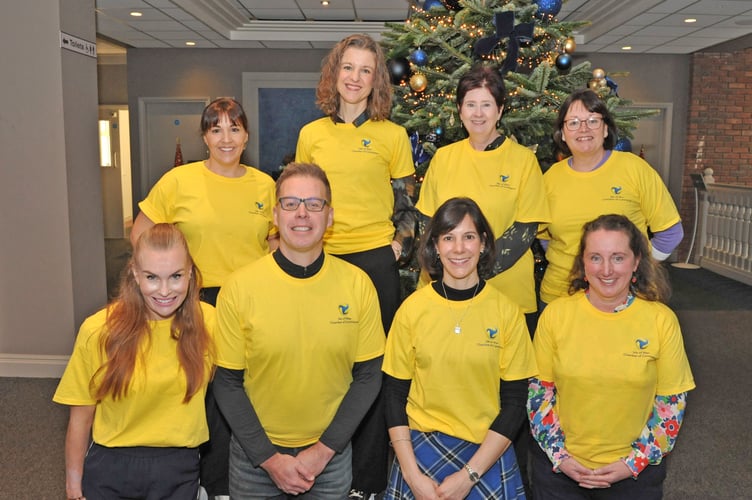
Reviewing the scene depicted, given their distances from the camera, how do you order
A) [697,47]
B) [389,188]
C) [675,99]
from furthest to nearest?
1. [675,99]
2. [697,47]
3. [389,188]

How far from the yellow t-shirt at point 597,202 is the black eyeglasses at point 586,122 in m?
0.16

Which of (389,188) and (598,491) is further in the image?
(389,188)

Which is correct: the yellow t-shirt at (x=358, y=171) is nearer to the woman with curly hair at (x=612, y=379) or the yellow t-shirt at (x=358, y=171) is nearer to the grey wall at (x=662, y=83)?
the woman with curly hair at (x=612, y=379)

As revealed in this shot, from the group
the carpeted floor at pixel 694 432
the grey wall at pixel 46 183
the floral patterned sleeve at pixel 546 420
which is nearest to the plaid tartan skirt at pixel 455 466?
the floral patterned sleeve at pixel 546 420

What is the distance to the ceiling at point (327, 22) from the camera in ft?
25.3

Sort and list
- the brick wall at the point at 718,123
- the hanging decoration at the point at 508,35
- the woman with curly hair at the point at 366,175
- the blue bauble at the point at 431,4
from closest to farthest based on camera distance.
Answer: the woman with curly hair at the point at 366,175 → the hanging decoration at the point at 508,35 → the blue bauble at the point at 431,4 → the brick wall at the point at 718,123

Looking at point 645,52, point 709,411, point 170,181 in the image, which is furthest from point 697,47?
point 170,181

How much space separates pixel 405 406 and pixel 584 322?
2.06 ft

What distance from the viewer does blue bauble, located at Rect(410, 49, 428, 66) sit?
10.6ft

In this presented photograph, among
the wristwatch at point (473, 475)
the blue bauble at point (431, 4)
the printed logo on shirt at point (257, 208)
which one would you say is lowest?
the wristwatch at point (473, 475)

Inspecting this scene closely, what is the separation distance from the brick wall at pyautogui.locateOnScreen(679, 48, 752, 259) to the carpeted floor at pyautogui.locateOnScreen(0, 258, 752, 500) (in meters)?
5.17

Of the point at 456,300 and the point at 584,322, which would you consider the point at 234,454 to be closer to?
the point at 456,300

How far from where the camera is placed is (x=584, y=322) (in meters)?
2.06

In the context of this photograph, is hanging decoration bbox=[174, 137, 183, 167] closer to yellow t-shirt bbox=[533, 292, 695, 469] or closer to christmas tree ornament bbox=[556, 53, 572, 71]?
christmas tree ornament bbox=[556, 53, 572, 71]
